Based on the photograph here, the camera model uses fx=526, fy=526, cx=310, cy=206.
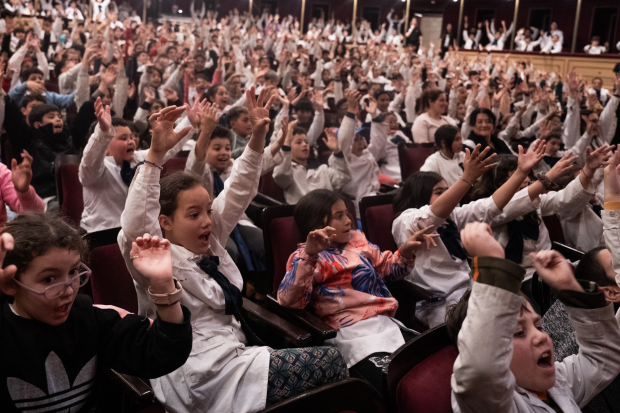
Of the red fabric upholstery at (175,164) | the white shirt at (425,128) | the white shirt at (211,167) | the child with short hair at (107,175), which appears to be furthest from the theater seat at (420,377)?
the white shirt at (425,128)

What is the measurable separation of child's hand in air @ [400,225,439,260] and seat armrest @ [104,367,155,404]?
108cm

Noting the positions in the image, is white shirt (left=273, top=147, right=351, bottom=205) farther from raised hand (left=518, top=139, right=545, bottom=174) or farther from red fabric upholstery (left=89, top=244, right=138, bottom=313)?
red fabric upholstery (left=89, top=244, right=138, bottom=313)

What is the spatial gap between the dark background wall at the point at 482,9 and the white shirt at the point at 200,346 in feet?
53.8

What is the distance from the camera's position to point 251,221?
294cm

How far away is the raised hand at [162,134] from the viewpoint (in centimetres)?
147

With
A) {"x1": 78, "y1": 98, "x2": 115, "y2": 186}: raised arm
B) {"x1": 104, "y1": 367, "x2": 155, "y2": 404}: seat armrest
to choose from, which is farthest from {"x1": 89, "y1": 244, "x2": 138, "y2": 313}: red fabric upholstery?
{"x1": 78, "y1": 98, "x2": 115, "y2": 186}: raised arm

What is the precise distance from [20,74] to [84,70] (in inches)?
56.1

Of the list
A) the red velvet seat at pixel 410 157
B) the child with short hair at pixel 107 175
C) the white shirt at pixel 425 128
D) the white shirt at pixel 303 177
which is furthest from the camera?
the white shirt at pixel 425 128

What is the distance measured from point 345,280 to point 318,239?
299 millimetres

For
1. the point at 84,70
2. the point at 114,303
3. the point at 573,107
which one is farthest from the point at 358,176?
the point at 573,107

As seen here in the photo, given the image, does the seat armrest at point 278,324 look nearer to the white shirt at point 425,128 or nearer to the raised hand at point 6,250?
the raised hand at point 6,250

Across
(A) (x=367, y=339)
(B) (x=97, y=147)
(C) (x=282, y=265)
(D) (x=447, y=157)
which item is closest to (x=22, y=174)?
(B) (x=97, y=147)

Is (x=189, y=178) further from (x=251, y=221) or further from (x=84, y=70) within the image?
(x=84, y=70)

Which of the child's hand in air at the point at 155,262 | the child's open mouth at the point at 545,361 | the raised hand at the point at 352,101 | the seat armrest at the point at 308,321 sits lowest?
the seat armrest at the point at 308,321
